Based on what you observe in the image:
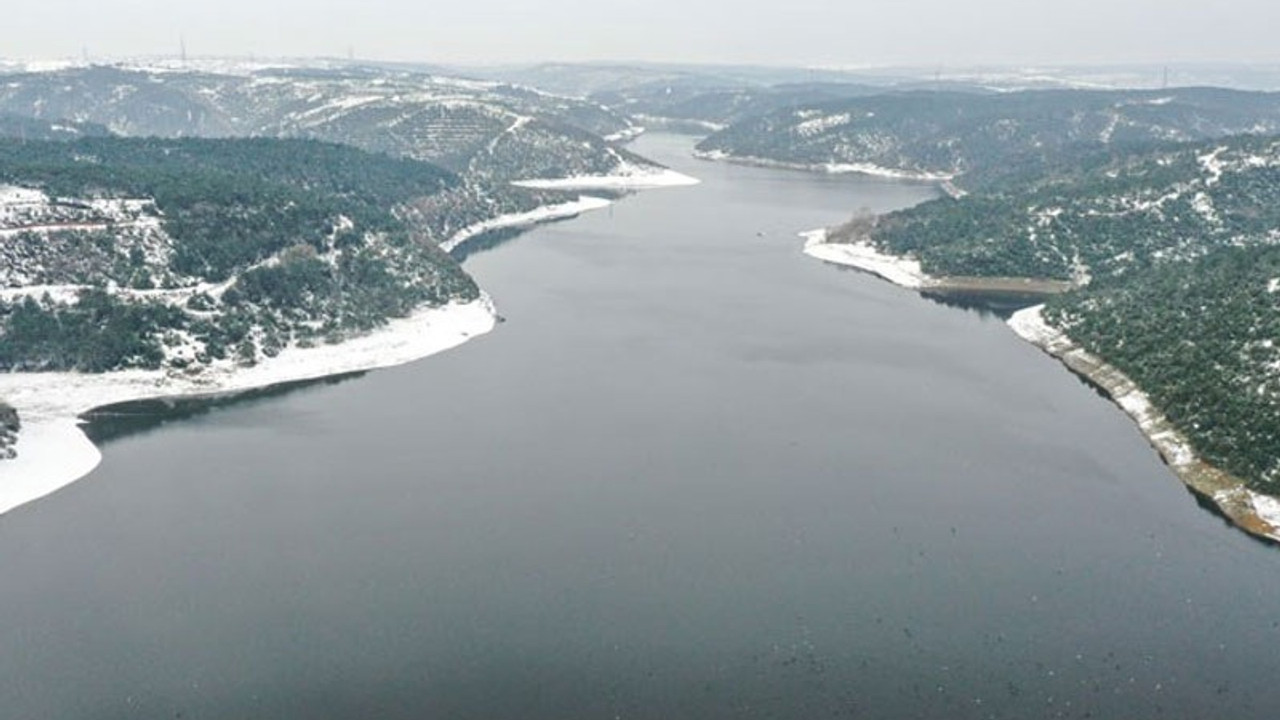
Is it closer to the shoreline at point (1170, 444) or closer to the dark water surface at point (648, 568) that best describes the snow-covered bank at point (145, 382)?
the dark water surface at point (648, 568)

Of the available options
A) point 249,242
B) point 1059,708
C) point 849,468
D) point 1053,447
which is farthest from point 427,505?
point 249,242

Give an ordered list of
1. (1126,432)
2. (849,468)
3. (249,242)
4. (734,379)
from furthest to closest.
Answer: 1. (249,242)
2. (734,379)
3. (1126,432)
4. (849,468)

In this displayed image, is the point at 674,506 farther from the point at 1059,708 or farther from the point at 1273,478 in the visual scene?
the point at 1273,478

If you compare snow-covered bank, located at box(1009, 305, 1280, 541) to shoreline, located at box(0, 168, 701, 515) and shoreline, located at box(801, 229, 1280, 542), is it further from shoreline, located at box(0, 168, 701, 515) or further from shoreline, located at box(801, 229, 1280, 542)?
shoreline, located at box(0, 168, 701, 515)

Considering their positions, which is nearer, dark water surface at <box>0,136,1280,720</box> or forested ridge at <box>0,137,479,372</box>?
dark water surface at <box>0,136,1280,720</box>

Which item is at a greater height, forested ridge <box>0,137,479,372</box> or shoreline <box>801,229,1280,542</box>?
forested ridge <box>0,137,479,372</box>

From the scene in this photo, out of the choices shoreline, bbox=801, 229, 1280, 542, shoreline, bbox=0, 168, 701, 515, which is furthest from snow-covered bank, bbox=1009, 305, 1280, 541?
shoreline, bbox=0, 168, 701, 515

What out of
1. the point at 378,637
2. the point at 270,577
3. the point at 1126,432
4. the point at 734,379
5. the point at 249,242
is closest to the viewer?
the point at 378,637

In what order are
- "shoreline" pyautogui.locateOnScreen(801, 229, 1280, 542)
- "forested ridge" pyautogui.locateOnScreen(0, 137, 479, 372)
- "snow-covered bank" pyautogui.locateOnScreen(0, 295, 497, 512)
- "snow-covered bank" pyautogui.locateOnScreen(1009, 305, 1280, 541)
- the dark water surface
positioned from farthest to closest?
"forested ridge" pyautogui.locateOnScreen(0, 137, 479, 372) → "snow-covered bank" pyautogui.locateOnScreen(0, 295, 497, 512) → "snow-covered bank" pyautogui.locateOnScreen(1009, 305, 1280, 541) → "shoreline" pyautogui.locateOnScreen(801, 229, 1280, 542) → the dark water surface
